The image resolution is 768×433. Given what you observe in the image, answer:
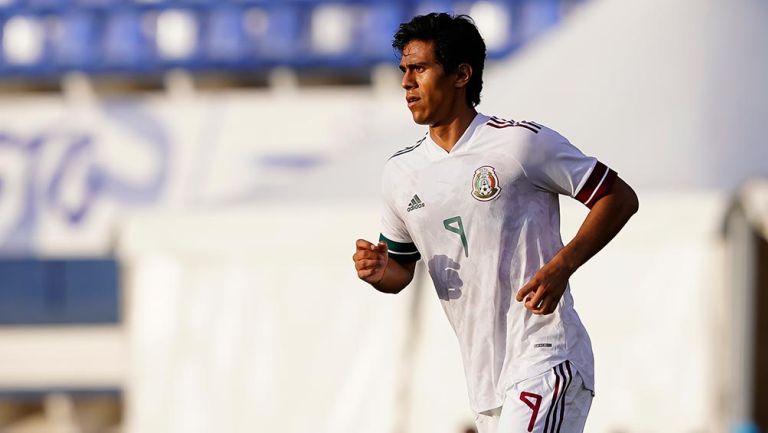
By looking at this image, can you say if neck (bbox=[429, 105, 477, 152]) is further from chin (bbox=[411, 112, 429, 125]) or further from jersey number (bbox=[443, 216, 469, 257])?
jersey number (bbox=[443, 216, 469, 257])

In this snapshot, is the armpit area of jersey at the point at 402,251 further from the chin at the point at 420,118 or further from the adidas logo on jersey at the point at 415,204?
the chin at the point at 420,118

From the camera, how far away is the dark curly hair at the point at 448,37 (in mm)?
3498

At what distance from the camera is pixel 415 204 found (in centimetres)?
363

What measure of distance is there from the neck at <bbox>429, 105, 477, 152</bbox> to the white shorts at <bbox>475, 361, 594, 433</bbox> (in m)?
0.60

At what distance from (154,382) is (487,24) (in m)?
9.85

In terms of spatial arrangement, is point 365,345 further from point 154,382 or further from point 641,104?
point 641,104

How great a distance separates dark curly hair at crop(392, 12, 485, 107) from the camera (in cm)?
350

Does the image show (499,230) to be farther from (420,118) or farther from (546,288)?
(420,118)

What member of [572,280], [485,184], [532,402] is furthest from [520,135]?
[572,280]

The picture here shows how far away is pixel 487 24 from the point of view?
1905 centimetres

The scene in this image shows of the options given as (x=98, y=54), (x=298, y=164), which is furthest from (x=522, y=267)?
(x=98, y=54)

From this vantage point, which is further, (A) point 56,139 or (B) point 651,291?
(A) point 56,139

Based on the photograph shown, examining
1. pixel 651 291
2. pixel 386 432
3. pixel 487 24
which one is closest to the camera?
pixel 651 291

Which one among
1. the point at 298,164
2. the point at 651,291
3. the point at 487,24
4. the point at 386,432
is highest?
the point at 487,24
